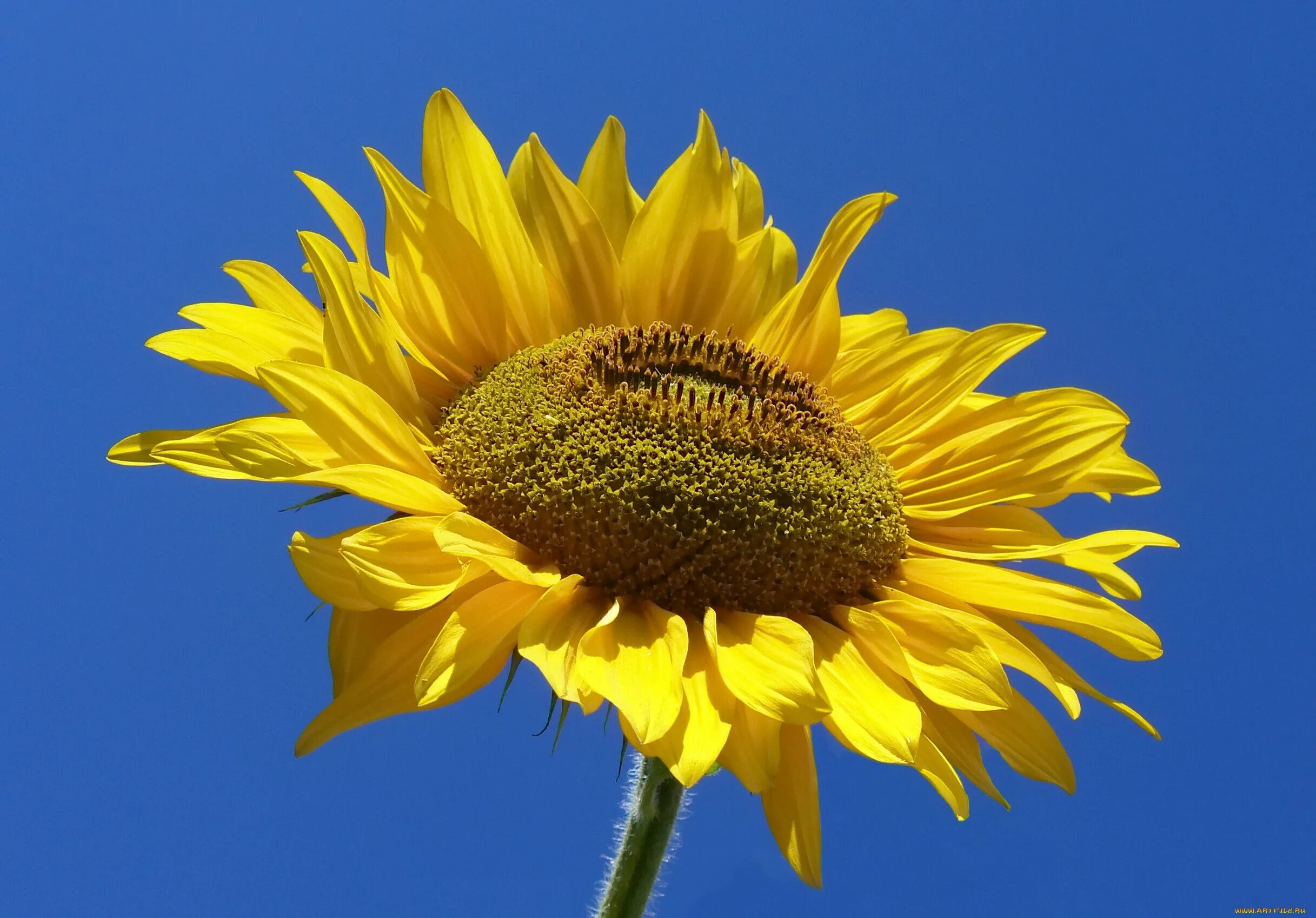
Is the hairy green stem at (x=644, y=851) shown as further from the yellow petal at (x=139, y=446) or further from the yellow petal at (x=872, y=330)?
the yellow petal at (x=872, y=330)

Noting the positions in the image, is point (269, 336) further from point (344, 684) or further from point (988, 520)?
point (988, 520)

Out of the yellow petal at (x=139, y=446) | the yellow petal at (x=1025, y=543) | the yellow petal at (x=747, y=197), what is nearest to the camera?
the yellow petal at (x=139, y=446)

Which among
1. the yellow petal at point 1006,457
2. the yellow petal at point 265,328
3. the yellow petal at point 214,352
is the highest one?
the yellow petal at point 1006,457

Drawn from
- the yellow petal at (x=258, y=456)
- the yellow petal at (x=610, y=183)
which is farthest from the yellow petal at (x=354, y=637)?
the yellow petal at (x=610, y=183)

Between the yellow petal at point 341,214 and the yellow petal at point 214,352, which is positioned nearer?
the yellow petal at point 214,352

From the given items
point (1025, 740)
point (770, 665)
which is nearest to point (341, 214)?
point (770, 665)

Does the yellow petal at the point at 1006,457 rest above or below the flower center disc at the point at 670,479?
above

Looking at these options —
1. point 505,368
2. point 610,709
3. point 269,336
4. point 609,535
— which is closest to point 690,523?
point 609,535

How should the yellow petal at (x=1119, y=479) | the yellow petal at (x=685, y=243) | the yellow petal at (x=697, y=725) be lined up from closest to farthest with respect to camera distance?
1. the yellow petal at (x=697, y=725)
2. the yellow petal at (x=1119, y=479)
3. the yellow petal at (x=685, y=243)
